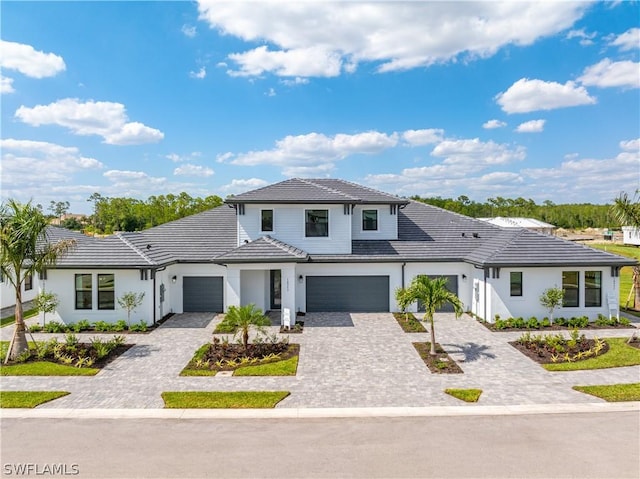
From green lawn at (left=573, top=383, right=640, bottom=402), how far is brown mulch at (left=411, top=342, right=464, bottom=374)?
324 cm

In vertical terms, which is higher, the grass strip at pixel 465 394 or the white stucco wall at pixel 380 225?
the white stucco wall at pixel 380 225

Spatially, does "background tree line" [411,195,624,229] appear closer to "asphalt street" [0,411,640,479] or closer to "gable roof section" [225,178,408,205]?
"gable roof section" [225,178,408,205]

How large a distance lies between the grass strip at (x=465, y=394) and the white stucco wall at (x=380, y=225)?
40.3 feet

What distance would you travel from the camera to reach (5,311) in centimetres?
2008

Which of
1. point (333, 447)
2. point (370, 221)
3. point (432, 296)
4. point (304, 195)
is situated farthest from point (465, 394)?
point (370, 221)

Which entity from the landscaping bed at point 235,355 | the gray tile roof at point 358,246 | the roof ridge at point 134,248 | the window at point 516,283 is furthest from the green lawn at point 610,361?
the roof ridge at point 134,248

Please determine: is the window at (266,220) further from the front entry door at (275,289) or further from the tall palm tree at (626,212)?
the tall palm tree at (626,212)

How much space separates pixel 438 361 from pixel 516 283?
24.1 ft

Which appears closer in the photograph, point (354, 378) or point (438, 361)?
point (354, 378)

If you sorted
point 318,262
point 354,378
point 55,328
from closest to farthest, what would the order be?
point 354,378 → point 55,328 → point 318,262

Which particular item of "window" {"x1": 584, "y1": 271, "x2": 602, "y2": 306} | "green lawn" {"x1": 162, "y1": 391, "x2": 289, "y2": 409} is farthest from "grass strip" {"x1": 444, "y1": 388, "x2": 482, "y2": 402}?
"window" {"x1": 584, "y1": 271, "x2": 602, "y2": 306}

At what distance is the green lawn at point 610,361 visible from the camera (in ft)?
39.7

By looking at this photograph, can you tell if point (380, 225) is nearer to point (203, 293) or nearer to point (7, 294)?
point (203, 293)

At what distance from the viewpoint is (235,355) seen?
13.0 metres
